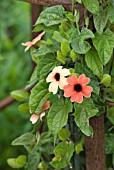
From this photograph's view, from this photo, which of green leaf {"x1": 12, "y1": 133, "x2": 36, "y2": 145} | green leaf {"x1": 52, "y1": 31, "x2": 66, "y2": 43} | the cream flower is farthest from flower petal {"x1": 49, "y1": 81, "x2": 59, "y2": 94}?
green leaf {"x1": 12, "y1": 133, "x2": 36, "y2": 145}

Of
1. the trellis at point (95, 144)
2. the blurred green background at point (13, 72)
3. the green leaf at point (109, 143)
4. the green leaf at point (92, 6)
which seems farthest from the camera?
the blurred green background at point (13, 72)

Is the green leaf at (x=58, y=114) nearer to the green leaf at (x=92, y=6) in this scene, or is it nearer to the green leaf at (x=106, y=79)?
the green leaf at (x=106, y=79)

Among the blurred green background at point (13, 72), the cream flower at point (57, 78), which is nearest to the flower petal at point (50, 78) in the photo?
the cream flower at point (57, 78)

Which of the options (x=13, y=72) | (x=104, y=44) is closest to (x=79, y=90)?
(x=104, y=44)

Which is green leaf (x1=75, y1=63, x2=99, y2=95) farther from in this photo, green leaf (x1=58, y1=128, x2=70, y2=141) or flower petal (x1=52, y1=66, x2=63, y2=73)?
green leaf (x1=58, y1=128, x2=70, y2=141)

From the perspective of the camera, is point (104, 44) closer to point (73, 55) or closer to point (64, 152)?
point (73, 55)

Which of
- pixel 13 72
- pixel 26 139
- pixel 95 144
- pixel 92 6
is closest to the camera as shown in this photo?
pixel 92 6
